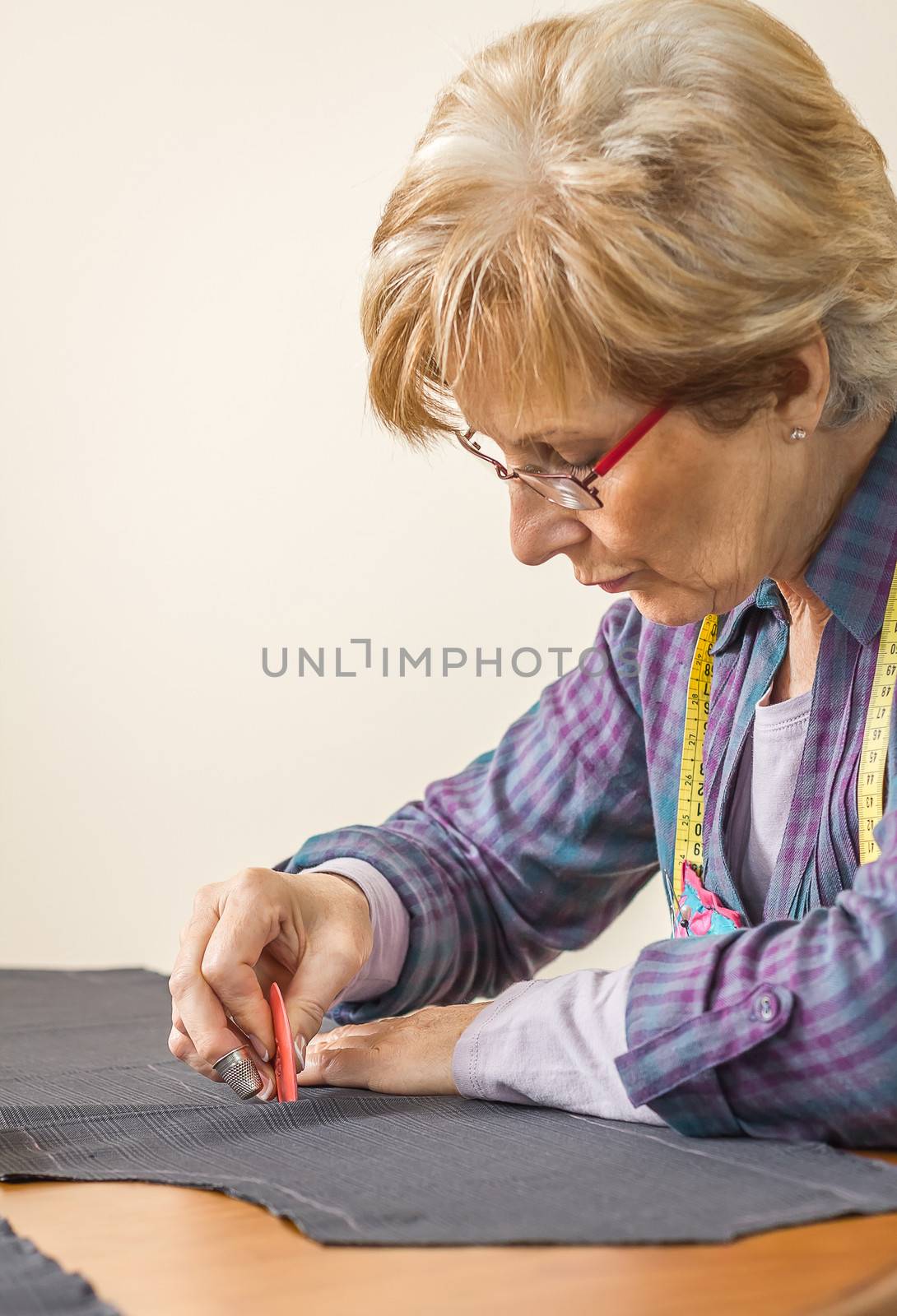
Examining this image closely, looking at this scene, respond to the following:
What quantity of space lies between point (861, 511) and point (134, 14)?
240 cm

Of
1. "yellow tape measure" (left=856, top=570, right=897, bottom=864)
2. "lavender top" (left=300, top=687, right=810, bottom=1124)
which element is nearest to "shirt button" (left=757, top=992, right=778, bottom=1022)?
"lavender top" (left=300, top=687, right=810, bottom=1124)

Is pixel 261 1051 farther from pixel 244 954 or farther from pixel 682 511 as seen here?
pixel 682 511

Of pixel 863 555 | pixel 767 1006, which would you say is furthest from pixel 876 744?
pixel 767 1006

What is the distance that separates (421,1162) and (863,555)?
1.95 ft

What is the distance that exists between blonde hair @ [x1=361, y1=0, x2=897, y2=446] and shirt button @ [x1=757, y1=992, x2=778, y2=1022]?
0.41 metres

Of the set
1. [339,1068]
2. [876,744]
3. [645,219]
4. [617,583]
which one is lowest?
[339,1068]

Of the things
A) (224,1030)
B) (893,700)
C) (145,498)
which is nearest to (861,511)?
(893,700)

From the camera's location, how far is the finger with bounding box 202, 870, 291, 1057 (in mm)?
1049

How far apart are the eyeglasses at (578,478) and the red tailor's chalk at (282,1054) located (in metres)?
0.43

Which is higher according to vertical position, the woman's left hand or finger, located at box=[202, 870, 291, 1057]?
finger, located at box=[202, 870, 291, 1057]

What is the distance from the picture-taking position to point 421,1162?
0.82 meters

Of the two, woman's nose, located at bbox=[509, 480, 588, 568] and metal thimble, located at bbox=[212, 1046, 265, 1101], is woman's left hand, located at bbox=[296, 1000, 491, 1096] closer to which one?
metal thimble, located at bbox=[212, 1046, 265, 1101]

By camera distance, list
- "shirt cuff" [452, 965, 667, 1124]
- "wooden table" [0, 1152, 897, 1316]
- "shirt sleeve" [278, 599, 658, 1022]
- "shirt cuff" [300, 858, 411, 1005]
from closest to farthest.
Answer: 1. "wooden table" [0, 1152, 897, 1316]
2. "shirt cuff" [452, 965, 667, 1124]
3. "shirt cuff" [300, 858, 411, 1005]
4. "shirt sleeve" [278, 599, 658, 1022]

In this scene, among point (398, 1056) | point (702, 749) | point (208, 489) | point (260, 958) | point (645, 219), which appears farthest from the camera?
point (208, 489)
